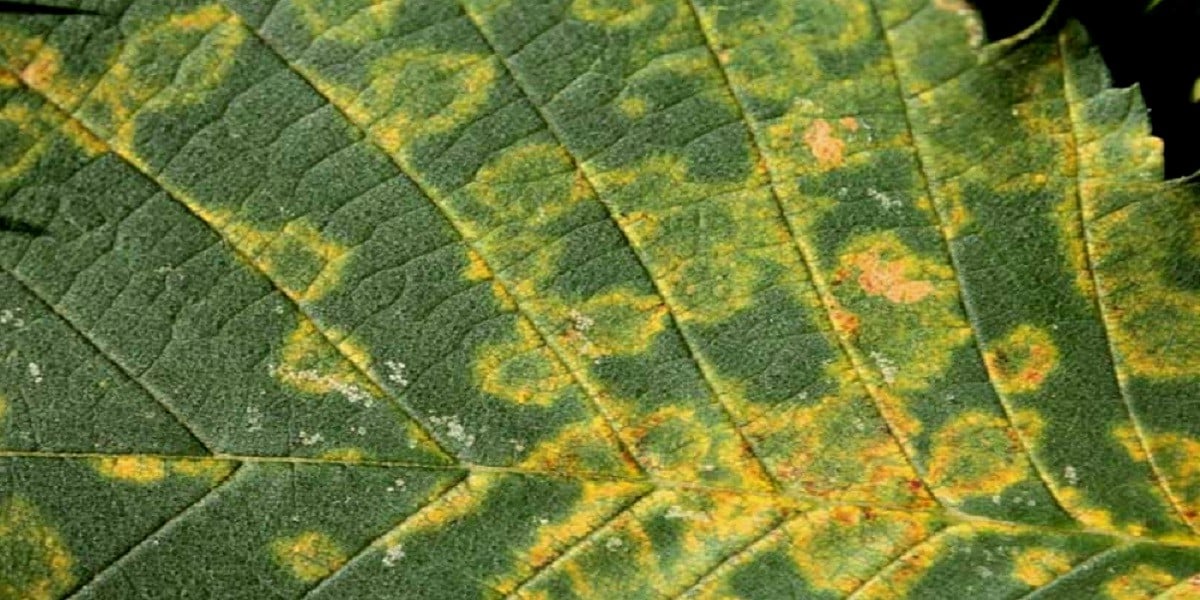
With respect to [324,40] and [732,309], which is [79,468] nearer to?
[324,40]

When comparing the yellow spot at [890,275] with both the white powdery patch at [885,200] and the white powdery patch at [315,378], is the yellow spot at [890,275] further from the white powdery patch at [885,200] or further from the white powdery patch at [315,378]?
the white powdery patch at [315,378]

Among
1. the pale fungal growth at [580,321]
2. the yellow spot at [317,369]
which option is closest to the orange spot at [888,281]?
the pale fungal growth at [580,321]

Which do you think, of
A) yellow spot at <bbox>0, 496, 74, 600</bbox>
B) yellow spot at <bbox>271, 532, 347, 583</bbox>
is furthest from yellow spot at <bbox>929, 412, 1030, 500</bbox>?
yellow spot at <bbox>0, 496, 74, 600</bbox>

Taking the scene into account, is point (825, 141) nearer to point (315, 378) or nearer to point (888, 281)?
point (888, 281)

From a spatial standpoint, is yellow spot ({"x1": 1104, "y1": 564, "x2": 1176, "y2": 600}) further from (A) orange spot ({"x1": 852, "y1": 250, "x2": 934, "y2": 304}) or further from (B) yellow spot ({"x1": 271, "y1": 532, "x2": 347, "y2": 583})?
(B) yellow spot ({"x1": 271, "y1": 532, "x2": 347, "y2": 583})

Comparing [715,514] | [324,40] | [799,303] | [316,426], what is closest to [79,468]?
[316,426]

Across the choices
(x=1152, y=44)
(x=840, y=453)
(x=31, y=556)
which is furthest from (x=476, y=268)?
(x=1152, y=44)
